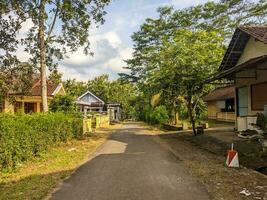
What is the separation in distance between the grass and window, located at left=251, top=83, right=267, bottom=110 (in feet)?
30.6

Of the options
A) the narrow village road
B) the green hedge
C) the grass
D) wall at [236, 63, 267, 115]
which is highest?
wall at [236, 63, 267, 115]

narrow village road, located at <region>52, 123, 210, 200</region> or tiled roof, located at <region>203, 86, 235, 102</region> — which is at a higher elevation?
tiled roof, located at <region>203, 86, 235, 102</region>

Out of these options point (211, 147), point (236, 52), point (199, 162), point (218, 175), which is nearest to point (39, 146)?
point (199, 162)

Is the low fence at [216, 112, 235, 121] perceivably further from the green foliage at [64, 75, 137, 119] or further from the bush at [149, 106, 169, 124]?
the green foliage at [64, 75, 137, 119]

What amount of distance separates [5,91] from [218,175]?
13.0 meters

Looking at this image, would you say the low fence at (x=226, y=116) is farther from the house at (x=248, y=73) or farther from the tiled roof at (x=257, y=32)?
the tiled roof at (x=257, y=32)

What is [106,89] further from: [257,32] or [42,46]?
[257,32]

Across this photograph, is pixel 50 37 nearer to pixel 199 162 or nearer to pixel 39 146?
pixel 39 146

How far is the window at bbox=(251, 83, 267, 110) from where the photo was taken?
18.8 metres

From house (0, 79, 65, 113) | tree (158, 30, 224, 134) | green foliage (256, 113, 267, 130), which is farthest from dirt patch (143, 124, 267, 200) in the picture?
house (0, 79, 65, 113)

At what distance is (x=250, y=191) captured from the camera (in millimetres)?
8656

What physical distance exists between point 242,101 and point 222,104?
73.8ft

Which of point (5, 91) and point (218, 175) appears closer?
point (218, 175)

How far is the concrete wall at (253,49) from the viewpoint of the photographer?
18.9m
